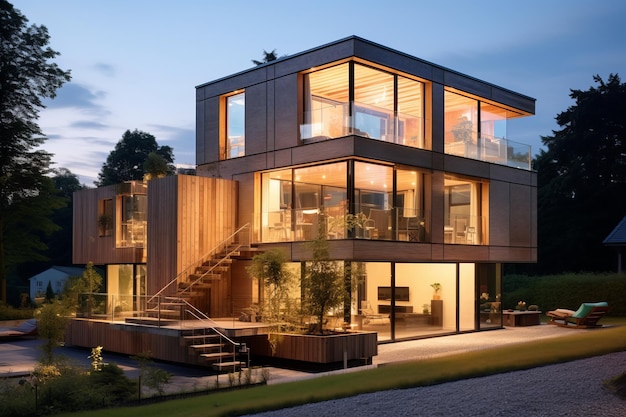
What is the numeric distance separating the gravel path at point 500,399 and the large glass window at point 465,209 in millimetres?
11655

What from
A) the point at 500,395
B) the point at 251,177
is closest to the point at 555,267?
the point at 251,177

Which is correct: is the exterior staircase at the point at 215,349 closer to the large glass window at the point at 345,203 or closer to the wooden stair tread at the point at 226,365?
the wooden stair tread at the point at 226,365

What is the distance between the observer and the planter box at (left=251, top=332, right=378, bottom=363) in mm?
15461

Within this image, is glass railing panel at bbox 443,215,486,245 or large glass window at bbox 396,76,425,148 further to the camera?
glass railing panel at bbox 443,215,486,245

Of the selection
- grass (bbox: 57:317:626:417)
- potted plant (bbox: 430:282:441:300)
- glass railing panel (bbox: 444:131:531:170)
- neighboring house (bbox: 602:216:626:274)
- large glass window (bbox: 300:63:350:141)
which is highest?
large glass window (bbox: 300:63:350:141)

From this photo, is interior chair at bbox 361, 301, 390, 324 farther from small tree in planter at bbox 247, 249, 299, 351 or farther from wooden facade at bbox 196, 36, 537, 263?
small tree in planter at bbox 247, 249, 299, 351

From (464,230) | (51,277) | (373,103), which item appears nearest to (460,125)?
(464,230)

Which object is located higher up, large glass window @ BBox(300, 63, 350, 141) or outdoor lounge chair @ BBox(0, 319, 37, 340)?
large glass window @ BBox(300, 63, 350, 141)

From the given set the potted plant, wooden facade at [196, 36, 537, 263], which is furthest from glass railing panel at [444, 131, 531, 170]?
the potted plant

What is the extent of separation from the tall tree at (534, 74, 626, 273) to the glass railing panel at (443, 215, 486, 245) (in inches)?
907

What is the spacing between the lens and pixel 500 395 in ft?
29.8

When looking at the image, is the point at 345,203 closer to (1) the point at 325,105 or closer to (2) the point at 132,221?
(1) the point at 325,105

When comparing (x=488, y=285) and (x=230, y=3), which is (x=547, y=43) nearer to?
(x=230, y=3)

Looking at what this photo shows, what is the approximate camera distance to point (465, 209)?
23.5 meters
